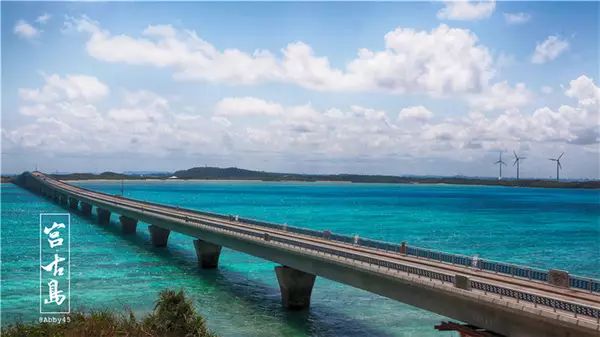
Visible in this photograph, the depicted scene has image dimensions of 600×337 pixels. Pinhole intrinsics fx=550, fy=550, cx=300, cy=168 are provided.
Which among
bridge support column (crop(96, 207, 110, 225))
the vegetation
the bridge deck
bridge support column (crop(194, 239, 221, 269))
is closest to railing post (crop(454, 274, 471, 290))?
the bridge deck

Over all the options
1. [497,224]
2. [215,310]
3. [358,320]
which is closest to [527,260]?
[358,320]

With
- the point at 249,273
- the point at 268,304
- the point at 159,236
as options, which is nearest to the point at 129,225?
the point at 159,236

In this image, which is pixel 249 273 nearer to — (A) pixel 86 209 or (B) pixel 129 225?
(B) pixel 129 225

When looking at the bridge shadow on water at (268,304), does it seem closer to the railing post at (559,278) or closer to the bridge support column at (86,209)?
the railing post at (559,278)

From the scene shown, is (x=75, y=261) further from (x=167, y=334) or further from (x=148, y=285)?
(x=167, y=334)

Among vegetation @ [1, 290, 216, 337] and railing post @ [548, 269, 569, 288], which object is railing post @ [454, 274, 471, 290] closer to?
railing post @ [548, 269, 569, 288]

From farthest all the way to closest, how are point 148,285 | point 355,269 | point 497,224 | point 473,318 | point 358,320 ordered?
point 497,224
point 148,285
point 358,320
point 355,269
point 473,318
